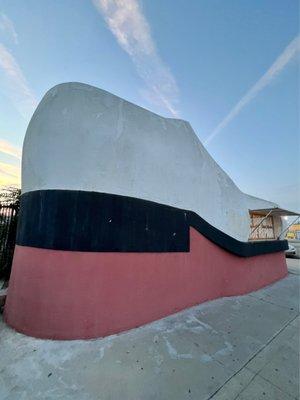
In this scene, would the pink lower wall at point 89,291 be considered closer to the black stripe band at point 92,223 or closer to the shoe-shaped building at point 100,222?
the shoe-shaped building at point 100,222

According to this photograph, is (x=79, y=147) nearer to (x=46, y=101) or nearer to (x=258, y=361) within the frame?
(x=46, y=101)

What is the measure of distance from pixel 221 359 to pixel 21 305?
10.7 ft

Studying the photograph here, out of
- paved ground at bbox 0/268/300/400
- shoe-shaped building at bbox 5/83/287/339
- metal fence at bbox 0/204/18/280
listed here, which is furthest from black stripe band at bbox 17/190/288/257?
metal fence at bbox 0/204/18/280

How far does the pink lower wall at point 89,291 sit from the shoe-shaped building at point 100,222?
2 centimetres

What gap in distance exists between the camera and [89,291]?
3.49 metres

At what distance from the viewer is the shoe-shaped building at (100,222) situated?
138 inches

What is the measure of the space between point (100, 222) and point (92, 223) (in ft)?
0.45

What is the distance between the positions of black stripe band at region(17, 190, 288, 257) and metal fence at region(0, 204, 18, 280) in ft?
9.02

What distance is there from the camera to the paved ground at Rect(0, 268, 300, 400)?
100.0 inches

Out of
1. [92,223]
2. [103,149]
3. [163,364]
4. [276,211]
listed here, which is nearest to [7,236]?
[92,223]

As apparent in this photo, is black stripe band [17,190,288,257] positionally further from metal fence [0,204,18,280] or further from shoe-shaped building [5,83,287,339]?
metal fence [0,204,18,280]

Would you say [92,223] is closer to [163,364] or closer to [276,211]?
[163,364]

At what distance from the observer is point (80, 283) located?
347 centimetres

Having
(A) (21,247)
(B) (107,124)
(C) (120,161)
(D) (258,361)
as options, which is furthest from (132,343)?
(B) (107,124)
